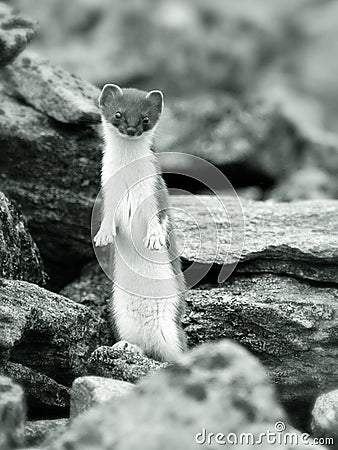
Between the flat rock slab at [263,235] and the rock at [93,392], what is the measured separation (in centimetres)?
274

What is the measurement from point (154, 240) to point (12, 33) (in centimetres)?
267

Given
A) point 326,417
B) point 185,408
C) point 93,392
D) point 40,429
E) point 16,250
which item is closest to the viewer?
point 185,408

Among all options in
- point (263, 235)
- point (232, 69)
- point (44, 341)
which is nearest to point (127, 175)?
point (263, 235)

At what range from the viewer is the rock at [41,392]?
7633 mm

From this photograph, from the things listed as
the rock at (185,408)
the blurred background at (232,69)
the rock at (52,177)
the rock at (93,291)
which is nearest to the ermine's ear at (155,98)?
the rock at (52,177)

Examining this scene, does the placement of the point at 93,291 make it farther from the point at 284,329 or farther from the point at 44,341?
the point at 284,329

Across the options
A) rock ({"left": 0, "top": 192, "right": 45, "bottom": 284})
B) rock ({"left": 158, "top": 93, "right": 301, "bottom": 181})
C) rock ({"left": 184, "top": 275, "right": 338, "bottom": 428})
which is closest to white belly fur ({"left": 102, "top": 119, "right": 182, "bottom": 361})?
rock ({"left": 184, "top": 275, "right": 338, "bottom": 428})

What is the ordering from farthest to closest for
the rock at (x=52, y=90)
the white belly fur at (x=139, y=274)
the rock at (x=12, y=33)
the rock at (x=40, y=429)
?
the rock at (x=52, y=90) < the rock at (x=12, y=33) < the white belly fur at (x=139, y=274) < the rock at (x=40, y=429)

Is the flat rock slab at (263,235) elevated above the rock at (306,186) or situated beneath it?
situated beneath

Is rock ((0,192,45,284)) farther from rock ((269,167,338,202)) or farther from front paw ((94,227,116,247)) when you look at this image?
rock ((269,167,338,202))

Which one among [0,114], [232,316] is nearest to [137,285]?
[232,316]

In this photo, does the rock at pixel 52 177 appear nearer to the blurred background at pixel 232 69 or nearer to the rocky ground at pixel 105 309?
the rocky ground at pixel 105 309

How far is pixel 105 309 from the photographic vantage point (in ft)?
31.9

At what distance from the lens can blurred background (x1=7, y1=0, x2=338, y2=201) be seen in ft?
44.7
